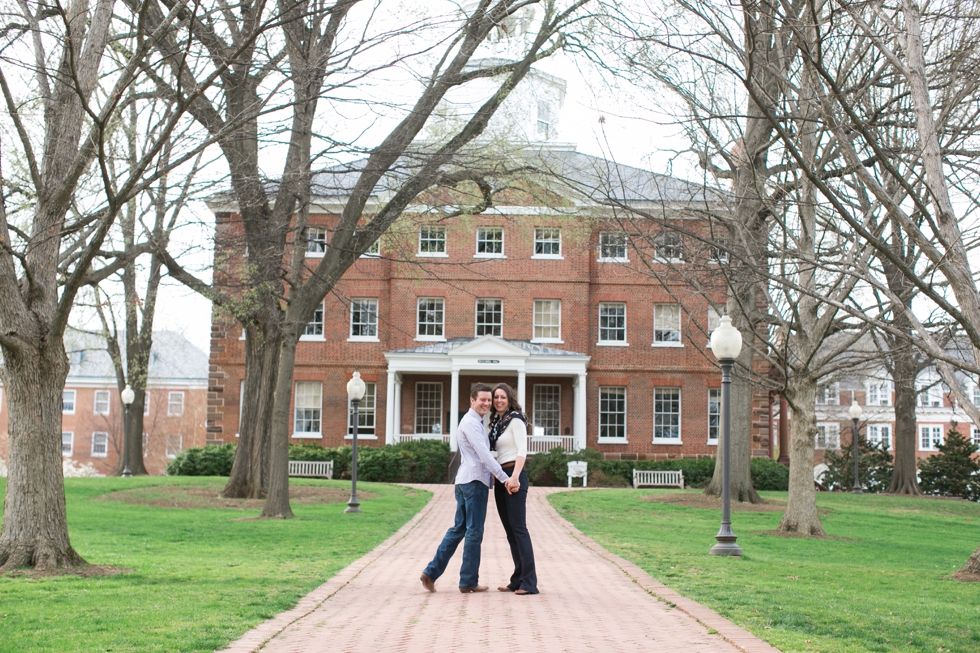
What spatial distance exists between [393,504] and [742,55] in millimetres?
14597

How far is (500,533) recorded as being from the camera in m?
15.3

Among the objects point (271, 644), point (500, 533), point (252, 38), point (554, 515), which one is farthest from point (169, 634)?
point (554, 515)

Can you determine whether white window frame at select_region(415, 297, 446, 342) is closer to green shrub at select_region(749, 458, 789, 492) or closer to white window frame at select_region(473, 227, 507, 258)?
white window frame at select_region(473, 227, 507, 258)

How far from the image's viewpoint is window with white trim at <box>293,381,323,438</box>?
35.9 m

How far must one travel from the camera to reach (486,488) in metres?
8.12

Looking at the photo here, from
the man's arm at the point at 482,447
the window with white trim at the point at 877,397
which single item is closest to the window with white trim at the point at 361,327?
the man's arm at the point at 482,447

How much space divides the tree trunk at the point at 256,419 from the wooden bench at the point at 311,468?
9436mm

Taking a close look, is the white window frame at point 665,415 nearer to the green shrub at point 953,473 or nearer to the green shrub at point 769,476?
the green shrub at point 769,476

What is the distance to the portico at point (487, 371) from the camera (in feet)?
110

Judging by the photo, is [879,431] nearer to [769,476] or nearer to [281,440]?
[769,476]

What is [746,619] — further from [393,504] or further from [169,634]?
[393,504]

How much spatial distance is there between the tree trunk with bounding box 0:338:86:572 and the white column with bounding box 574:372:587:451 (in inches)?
1009

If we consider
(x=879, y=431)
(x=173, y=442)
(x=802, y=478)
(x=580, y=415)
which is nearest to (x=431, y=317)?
(x=580, y=415)

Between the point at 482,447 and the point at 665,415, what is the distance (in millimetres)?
28824
